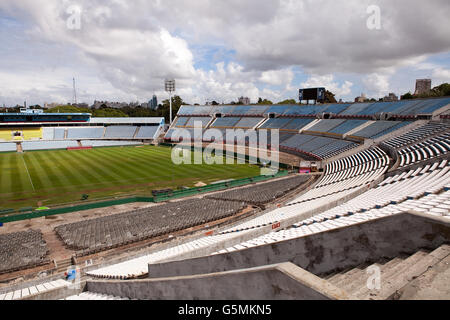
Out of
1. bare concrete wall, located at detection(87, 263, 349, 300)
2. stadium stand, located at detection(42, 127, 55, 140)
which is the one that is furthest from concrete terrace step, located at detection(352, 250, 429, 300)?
stadium stand, located at detection(42, 127, 55, 140)

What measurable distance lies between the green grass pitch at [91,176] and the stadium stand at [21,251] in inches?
350

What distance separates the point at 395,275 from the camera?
182 inches

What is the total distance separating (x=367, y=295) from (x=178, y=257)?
23.1 ft

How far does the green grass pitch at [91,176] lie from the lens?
3112 cm

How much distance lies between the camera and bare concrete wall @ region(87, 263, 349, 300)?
3.94 metres

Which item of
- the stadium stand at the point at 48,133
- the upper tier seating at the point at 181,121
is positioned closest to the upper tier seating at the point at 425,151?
the upper tier seating at the point at 181,121

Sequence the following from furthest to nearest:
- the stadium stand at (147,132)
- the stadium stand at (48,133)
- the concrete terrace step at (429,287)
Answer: the stadium stand at (147,132) → the stadium stand at (48,133) → the concrete terrace step at (429,287)

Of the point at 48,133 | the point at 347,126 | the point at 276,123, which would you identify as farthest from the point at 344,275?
the point at 48,133

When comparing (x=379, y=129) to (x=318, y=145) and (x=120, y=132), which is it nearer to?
(x=318, y=145)

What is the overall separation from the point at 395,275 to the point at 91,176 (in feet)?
136

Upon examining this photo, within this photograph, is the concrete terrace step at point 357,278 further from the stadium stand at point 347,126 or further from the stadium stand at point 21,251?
the stadium stand at point 347,126

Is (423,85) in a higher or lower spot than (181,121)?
higher
